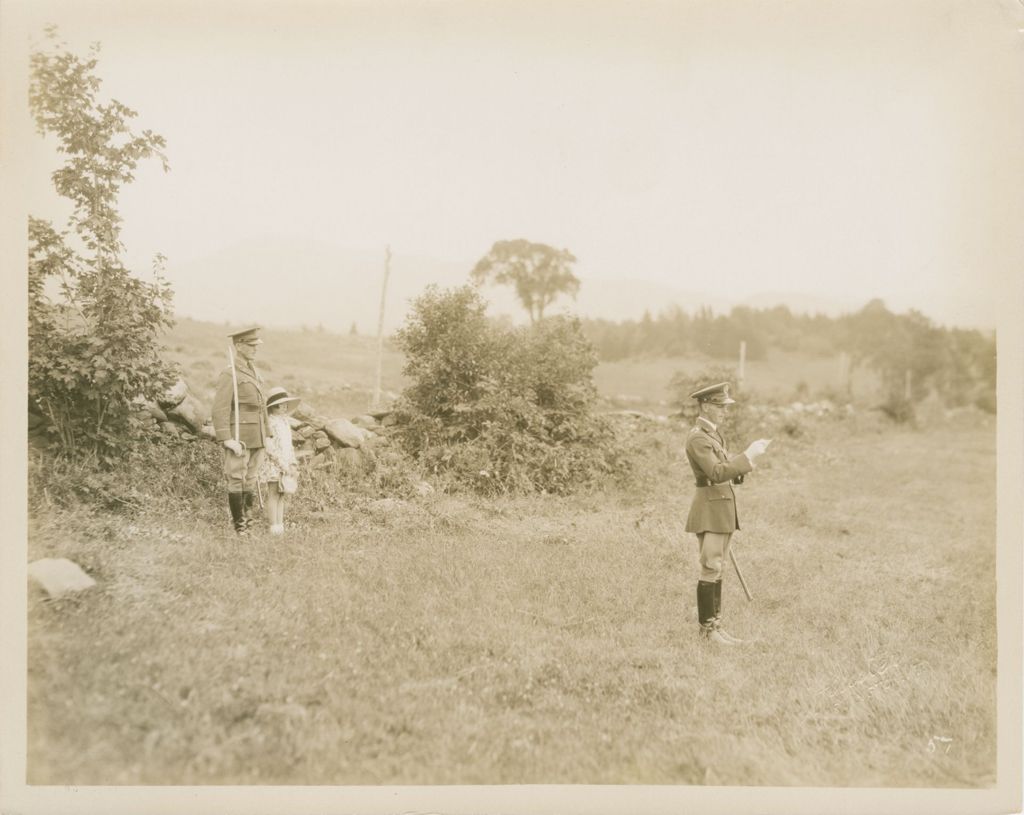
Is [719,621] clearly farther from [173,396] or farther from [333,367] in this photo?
[333,367]

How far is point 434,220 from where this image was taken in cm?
596

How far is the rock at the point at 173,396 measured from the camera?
5.38m

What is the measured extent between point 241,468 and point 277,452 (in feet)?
0.98

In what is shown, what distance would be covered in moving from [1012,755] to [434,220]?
6.13m

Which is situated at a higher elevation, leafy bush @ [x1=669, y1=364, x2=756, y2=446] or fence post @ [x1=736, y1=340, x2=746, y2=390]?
fence post @ [x1=736, y1=340, x2=746, y2=390]

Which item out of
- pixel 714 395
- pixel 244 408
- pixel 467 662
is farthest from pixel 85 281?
pixel 714 395

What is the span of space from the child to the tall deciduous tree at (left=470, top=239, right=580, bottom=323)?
2348 mm

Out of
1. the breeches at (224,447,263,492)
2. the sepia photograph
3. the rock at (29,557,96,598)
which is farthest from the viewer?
the breeches at (224,447,263,492)

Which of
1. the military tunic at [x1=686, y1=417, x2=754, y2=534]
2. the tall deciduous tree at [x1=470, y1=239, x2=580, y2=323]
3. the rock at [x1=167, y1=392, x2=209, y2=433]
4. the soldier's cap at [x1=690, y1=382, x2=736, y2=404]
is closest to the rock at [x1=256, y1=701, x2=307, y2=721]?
the rock at [x1=167, y1=392, x2=209, y2=433]

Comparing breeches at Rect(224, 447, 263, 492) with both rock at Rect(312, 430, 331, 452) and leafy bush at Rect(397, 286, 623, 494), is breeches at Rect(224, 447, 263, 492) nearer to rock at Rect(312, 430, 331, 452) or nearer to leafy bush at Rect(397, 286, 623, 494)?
rock at Rect(312, 430, 331, 452)

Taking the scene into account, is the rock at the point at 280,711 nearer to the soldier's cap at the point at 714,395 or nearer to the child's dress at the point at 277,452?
the child's dress at the point at 277,452

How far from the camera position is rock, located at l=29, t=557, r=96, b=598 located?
4.36 metres

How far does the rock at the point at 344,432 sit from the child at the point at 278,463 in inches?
33.9

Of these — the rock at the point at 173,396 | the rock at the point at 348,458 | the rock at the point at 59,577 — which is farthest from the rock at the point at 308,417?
the rock at the point at 59,577
